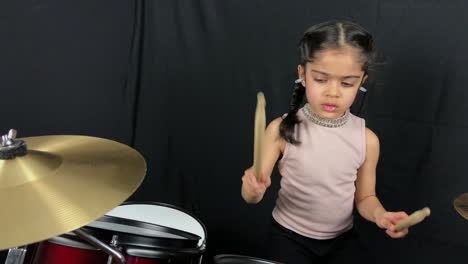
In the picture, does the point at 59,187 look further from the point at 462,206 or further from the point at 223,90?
the point at 223,90

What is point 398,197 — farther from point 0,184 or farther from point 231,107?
point 0,184

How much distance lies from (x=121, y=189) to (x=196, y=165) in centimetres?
88

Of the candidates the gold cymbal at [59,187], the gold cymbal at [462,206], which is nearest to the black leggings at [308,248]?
the gold cymbal at [462,206]

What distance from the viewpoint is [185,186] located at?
1640mm

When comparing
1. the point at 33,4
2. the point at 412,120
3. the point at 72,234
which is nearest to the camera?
the point at 72,234

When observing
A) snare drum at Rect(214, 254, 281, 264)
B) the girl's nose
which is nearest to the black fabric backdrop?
the girl's nose

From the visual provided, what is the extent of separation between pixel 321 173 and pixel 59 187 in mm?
516

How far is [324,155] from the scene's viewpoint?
947mm

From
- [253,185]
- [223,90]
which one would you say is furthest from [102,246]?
[223,90]

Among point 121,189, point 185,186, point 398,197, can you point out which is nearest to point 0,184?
point 121,189

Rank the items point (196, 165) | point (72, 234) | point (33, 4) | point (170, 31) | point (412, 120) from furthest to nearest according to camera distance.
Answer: point (196, 165), point (170, 31), point (33, 4), point (412, 120), point (72, 234)

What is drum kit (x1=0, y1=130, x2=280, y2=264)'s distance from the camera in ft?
2.18

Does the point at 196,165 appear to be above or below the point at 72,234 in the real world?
below

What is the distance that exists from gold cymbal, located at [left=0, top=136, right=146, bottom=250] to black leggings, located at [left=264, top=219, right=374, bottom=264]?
0.38 m
